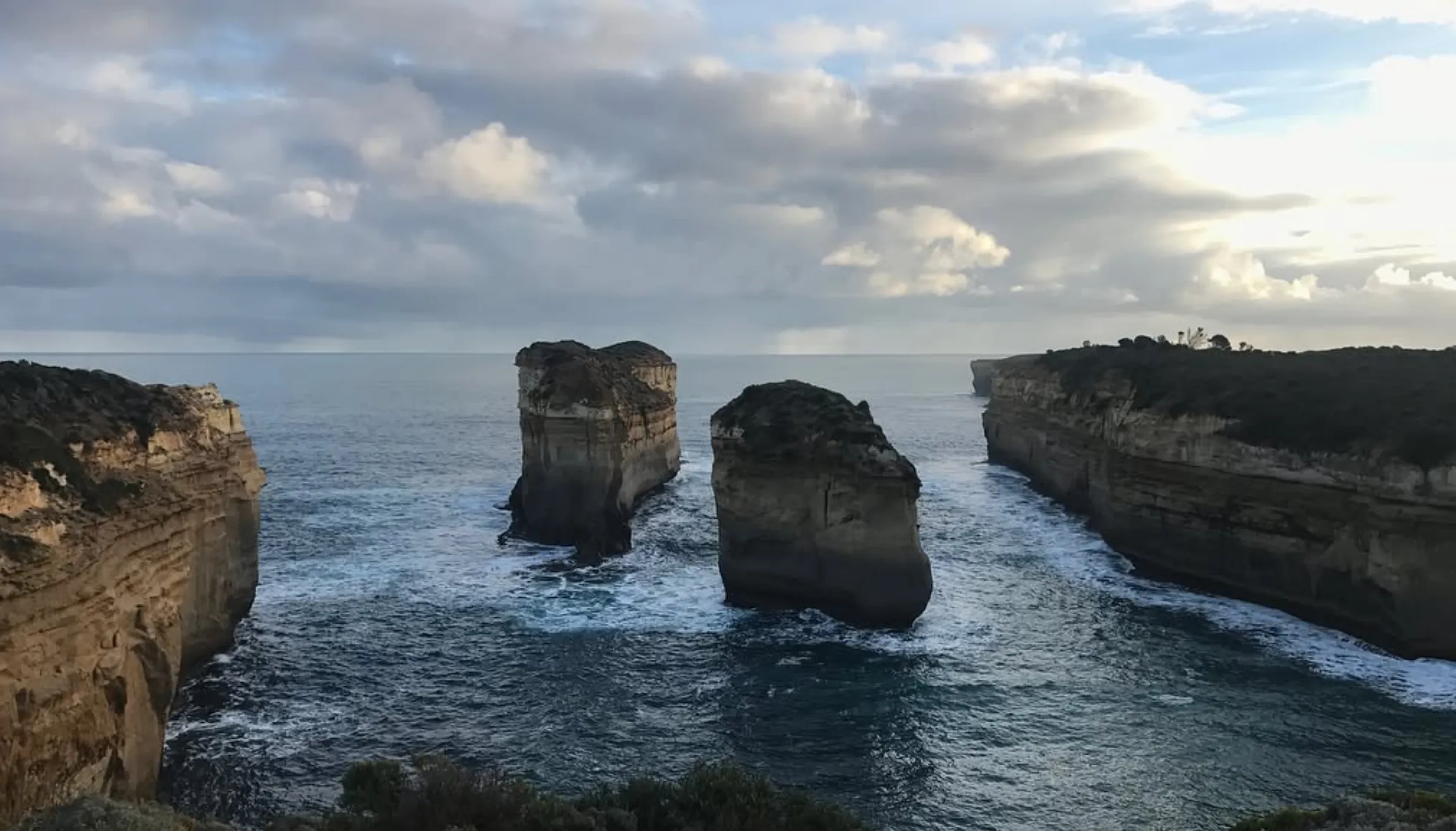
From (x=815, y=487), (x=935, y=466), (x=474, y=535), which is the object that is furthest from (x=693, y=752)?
(x=935, y=466)

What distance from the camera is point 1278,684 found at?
29.1 meters

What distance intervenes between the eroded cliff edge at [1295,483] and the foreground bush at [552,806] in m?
27.3

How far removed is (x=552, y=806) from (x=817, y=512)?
22.8 m

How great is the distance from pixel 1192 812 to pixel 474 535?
1571 inches

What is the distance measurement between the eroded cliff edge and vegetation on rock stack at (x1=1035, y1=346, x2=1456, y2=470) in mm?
87

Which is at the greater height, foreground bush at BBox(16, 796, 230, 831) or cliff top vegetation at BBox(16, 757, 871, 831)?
foreground bush at BBox(16, 796, 230, 831)

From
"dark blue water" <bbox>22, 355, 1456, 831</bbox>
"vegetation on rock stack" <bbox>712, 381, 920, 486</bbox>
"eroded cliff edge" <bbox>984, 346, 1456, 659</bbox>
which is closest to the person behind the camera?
"dark blue water" <bbox>22, 355, 1456, 831</bbox>

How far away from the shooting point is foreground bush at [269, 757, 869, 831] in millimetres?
14219

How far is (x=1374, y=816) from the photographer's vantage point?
546 inches

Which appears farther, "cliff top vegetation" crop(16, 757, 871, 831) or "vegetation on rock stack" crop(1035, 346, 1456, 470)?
"vegetation on rock stack" crop(1035, 346, 1456, 470)

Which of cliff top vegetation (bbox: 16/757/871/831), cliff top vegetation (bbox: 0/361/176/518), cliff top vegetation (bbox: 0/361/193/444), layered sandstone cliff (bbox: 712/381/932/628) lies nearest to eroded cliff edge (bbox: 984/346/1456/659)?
layered sandstone cliff (bbox: 712/381/932/628)

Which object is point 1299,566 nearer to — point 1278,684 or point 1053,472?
point 1278,684

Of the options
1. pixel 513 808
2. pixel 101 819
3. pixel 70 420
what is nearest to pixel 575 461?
pixel 70 420

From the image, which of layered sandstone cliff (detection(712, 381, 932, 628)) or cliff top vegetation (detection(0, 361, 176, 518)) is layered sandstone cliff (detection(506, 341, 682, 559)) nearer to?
layered sandstone cliff (detection(712, 381, 932, 628))
